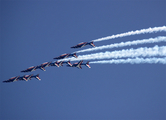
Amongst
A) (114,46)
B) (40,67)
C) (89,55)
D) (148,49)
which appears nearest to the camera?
(148,49)

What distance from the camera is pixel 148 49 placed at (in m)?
61.7

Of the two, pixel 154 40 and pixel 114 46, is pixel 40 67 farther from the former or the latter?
pixel 154 40

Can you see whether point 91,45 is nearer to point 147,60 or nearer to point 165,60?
point 147,60

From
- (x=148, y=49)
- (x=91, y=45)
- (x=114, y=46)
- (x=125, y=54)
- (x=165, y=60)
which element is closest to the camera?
(x=165, y=60)

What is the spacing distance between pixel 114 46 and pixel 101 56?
4.89 m

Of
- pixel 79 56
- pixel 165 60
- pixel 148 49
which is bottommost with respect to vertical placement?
pixel 165 60

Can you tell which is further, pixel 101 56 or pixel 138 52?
pixel 101 56

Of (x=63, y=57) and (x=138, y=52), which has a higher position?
(x=63, y=57)

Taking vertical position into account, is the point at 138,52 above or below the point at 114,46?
below

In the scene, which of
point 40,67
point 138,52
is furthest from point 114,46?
point 40,67

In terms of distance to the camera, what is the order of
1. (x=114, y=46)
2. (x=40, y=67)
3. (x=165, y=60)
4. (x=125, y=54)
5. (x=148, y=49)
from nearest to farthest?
1. (x=165, y=60)
2. (x=148, y=49)
3. (x=125, y=54)
4. (x=114, y=46)
5. (x=40, y=67)

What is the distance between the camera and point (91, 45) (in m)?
86.2

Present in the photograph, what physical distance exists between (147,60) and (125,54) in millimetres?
7772

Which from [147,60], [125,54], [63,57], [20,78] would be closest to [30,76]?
[20,78]
